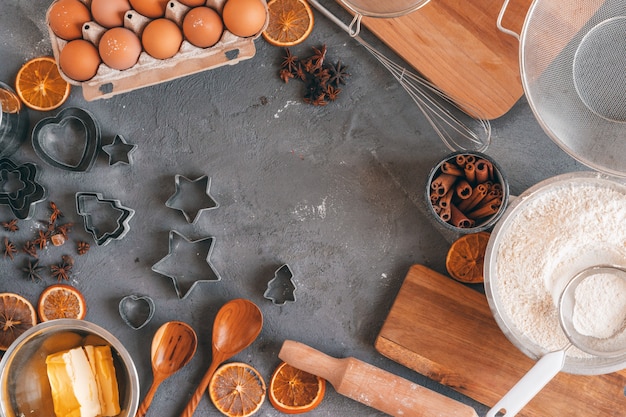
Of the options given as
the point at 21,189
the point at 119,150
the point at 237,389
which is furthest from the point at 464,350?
the point at 21,189

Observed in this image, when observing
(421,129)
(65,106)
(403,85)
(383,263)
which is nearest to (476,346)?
(383,263)

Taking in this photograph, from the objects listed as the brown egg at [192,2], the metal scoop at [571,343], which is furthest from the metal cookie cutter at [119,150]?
the metal scoop at [571,343]

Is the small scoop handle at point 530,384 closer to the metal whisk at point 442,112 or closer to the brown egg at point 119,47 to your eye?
the metal whisk at point 442,112

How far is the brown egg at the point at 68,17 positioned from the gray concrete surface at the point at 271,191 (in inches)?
10.4

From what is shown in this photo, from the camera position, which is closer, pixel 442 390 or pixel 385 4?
pixel 385 4

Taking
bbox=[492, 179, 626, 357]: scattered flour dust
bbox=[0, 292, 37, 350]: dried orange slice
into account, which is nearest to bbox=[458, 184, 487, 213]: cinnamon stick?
bbox=[492, 179, 626, 357]: scattered flour dust

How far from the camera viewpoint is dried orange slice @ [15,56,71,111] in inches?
74.0

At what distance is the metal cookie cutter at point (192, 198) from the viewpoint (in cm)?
187

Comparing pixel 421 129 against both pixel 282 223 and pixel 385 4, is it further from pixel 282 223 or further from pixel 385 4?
pixel 282 223

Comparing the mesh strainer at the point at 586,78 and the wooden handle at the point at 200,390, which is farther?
the wooden handle at the point at 200,390

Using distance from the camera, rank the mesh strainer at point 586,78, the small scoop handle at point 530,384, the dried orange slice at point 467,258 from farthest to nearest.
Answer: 1. the dried orange slice at point 467,258
2. the mesh strainer at point 586,78
3. the small scoop handle at point 530,384

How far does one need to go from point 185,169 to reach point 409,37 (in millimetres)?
786

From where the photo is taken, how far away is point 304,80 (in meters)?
1.88

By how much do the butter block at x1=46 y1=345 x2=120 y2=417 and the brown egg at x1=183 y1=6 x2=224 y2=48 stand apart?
91 cm
